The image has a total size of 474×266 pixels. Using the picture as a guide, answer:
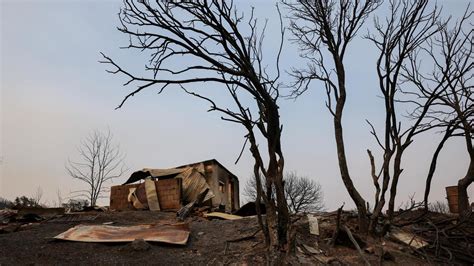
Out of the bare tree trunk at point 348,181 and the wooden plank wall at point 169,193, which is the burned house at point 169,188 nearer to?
the wooden plank wall at point 169,193

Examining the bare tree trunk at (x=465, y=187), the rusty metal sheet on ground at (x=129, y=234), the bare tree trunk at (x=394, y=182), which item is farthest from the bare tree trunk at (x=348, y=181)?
the rusty metal sheet on ground at (x=129, y=234)

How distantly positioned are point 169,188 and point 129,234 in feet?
24.5

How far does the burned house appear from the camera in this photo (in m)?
15.0

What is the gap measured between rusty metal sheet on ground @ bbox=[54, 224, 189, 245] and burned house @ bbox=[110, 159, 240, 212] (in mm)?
6846

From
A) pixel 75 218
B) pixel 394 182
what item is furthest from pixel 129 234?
pixel 394 182

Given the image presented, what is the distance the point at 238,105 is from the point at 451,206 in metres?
12.6

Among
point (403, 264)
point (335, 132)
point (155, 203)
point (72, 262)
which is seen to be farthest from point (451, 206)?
point (72, 262)

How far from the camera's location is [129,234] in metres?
7.65

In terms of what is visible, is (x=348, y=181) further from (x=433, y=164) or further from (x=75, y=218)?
(x=75, y=218)

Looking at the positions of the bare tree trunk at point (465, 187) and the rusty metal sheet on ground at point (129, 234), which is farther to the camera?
the bare tree trunk at point (465, 187)

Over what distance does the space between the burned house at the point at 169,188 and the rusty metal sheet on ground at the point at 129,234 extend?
22.5 feet

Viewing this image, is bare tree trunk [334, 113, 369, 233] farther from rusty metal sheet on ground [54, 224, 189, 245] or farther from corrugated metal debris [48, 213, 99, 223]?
corrugated metal debris [48, 213, 99, 223]

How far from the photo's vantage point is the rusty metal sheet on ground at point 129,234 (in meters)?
7.29

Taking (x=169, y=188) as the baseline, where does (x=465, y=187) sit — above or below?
below
